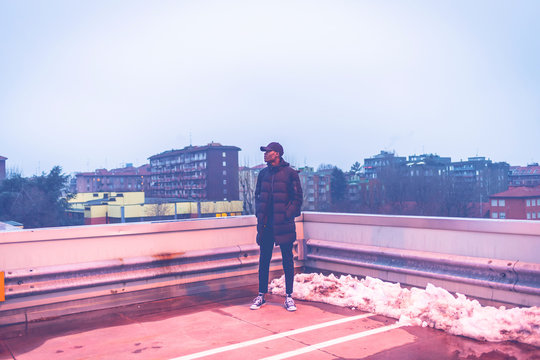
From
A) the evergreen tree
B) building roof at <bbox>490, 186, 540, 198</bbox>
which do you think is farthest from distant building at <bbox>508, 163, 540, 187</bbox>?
the evergreen tree

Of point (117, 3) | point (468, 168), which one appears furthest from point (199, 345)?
point (468, 168)

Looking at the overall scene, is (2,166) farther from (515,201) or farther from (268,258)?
(268,258)

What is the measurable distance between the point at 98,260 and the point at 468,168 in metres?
101

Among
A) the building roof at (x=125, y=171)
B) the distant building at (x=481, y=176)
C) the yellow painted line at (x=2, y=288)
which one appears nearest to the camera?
the yellow painted line at (x=2, y=288)

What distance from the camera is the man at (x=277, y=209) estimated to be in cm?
537

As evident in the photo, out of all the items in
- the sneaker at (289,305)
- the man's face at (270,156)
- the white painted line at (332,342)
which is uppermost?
the man's face at (270,156)

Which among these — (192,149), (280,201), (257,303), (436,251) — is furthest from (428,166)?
(257,303)

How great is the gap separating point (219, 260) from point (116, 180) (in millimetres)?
139093

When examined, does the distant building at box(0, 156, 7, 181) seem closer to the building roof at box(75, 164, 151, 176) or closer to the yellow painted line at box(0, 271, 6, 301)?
the building roof at box(75, 164, 151, 176)

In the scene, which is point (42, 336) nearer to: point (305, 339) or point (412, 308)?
point (305, 339)

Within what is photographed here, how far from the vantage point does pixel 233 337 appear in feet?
14.4

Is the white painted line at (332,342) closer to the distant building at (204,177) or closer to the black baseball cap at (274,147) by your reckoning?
the black baseball cap at (274,147)

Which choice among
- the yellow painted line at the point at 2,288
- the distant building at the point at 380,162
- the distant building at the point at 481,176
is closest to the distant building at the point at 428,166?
the distant building at the point at 481,176

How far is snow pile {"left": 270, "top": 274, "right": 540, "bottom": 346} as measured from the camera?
4191 mm
